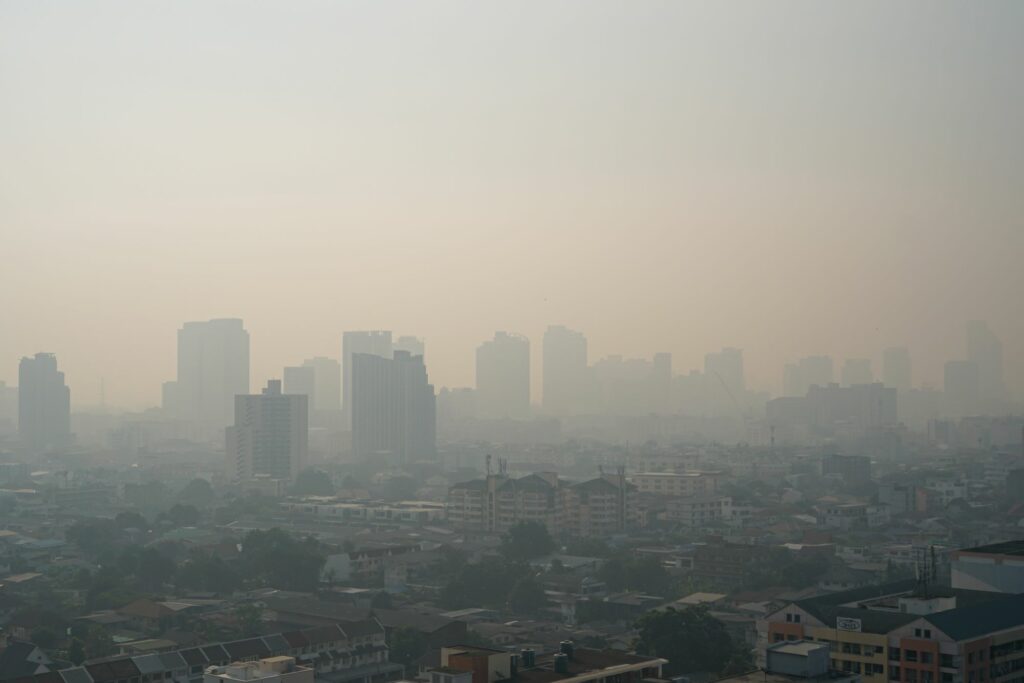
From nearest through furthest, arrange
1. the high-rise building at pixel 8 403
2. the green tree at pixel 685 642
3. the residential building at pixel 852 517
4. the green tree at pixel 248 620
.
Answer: the green tree at pixel 685 642 < the green tree at pixel 248 620 < the residential building at pixel 852 517 < the high-rise building at pixel 8 403

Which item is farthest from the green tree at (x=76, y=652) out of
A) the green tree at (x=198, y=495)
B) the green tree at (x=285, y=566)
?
the green tree at (x=198, y=495)

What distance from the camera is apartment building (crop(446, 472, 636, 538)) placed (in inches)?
619

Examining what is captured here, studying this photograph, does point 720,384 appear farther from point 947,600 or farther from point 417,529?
point 947,600

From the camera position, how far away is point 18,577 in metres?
12.0

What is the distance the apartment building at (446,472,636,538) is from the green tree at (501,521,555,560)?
227cm

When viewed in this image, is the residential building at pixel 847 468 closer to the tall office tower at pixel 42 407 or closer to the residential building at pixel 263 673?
the residential building at pixel 263 673

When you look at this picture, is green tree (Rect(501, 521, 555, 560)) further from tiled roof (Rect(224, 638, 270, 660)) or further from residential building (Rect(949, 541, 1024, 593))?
residential building (Rect(949, 541, 1024, 593))

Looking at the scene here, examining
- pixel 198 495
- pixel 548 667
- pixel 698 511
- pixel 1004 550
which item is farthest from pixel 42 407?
pixel 548 667

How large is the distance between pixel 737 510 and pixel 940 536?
3083mm

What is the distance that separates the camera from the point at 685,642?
24.5 feet

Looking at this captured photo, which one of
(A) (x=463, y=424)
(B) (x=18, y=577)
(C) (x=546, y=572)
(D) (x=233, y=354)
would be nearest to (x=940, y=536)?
(C) (x=546, y=572)

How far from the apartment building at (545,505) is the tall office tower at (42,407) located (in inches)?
826

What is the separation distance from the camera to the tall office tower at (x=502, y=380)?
44.5 metres

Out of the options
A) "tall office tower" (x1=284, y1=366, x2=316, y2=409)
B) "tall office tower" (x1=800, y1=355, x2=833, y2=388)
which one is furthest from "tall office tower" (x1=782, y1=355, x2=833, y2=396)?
"tall office tower" (x1=284, y1=366, x2=316, y2=409)
